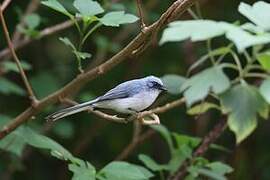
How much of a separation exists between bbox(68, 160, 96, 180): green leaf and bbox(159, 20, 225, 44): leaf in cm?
47

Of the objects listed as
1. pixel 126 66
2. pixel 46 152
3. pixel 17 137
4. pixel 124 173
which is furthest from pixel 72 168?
pixel 126 66

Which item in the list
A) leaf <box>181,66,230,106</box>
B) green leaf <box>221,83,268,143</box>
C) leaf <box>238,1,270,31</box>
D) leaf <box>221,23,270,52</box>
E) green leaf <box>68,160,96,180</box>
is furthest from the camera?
green leaf <box>221,83,268,143</box>

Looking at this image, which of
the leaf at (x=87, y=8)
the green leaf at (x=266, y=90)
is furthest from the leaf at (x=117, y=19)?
the green leaf at (x=266, y=90)

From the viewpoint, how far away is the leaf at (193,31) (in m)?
1.50

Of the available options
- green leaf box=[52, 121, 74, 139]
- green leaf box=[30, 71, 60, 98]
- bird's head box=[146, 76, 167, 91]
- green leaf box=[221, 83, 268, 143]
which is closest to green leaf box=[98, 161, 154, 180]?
bird's head box=[146, 76, 167, 91]

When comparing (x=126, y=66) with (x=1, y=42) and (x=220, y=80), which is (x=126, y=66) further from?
(x=220, y=80)

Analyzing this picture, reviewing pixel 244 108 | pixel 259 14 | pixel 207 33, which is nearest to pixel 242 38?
pixel 207 33

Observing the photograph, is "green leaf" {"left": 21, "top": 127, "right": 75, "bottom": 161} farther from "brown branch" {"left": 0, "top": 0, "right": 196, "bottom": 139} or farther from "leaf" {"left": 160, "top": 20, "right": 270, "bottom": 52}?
"leaf" {"left": 160, "top": 20, "right": 270, "bottom": 52}

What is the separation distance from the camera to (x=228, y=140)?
131 inches

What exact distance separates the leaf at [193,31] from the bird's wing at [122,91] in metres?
0.31

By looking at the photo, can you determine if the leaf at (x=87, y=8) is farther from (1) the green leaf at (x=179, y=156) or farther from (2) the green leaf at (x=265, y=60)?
(1) the green leaf at (x=179, y=156)

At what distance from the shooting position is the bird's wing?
1.81 metres

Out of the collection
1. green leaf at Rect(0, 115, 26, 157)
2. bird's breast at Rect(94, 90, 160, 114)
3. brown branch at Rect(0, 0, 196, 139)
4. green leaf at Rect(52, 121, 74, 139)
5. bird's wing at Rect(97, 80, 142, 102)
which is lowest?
green leaf at Rect(52, 121, 74, 139)

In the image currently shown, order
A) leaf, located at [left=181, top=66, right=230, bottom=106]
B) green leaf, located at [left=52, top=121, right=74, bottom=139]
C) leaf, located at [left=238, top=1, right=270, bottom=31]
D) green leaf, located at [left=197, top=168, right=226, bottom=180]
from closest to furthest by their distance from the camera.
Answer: leaf, located at [left=238, top=1, right=270, bottom=31]
leaf, located at [left=181, top=66, right=230, bottom=106]
green leaf, located at [left=197, top=168, right=226, bottom=180]
green leaf, located at [left=52, top=121, right=74, bottom=139]
